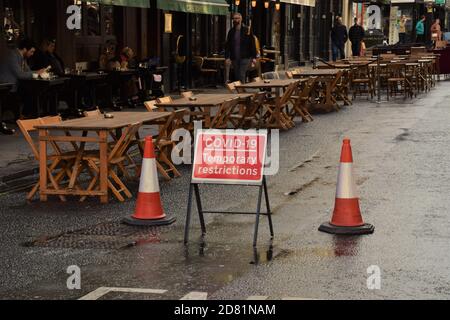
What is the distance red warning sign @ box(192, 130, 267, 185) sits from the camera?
332 inches

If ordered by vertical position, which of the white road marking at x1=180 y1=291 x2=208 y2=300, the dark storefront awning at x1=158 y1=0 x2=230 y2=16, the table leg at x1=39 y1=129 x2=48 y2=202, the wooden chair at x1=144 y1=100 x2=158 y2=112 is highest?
the dark storefront awning at x1=158 y1=0 x2=230 y2=16

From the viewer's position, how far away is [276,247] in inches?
328

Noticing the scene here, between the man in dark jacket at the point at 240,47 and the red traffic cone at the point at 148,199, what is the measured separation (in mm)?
14348

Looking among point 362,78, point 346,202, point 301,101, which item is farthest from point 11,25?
point 362,78

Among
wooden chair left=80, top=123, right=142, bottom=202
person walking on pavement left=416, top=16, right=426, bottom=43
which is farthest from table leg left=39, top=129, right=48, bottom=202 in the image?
person walking on pavement left=416, top=16, right=426, bottom=43

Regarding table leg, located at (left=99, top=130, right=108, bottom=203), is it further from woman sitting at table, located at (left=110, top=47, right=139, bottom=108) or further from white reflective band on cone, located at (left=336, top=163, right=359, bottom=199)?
woman sitting at table, located at (left=110, top=47, right=139, bottom=108)

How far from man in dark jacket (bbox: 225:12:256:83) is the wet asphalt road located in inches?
→ 398

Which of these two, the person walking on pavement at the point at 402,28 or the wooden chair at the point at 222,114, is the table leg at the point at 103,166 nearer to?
the wooden chair at the point at 222,114

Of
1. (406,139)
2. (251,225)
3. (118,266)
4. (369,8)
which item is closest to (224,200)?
(251,225)

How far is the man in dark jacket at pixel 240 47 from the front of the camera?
23.5m

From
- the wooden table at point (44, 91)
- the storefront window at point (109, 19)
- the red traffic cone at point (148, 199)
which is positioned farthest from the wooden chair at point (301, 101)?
the red traffic cone at point (148, 199)

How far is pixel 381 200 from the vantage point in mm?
10688
